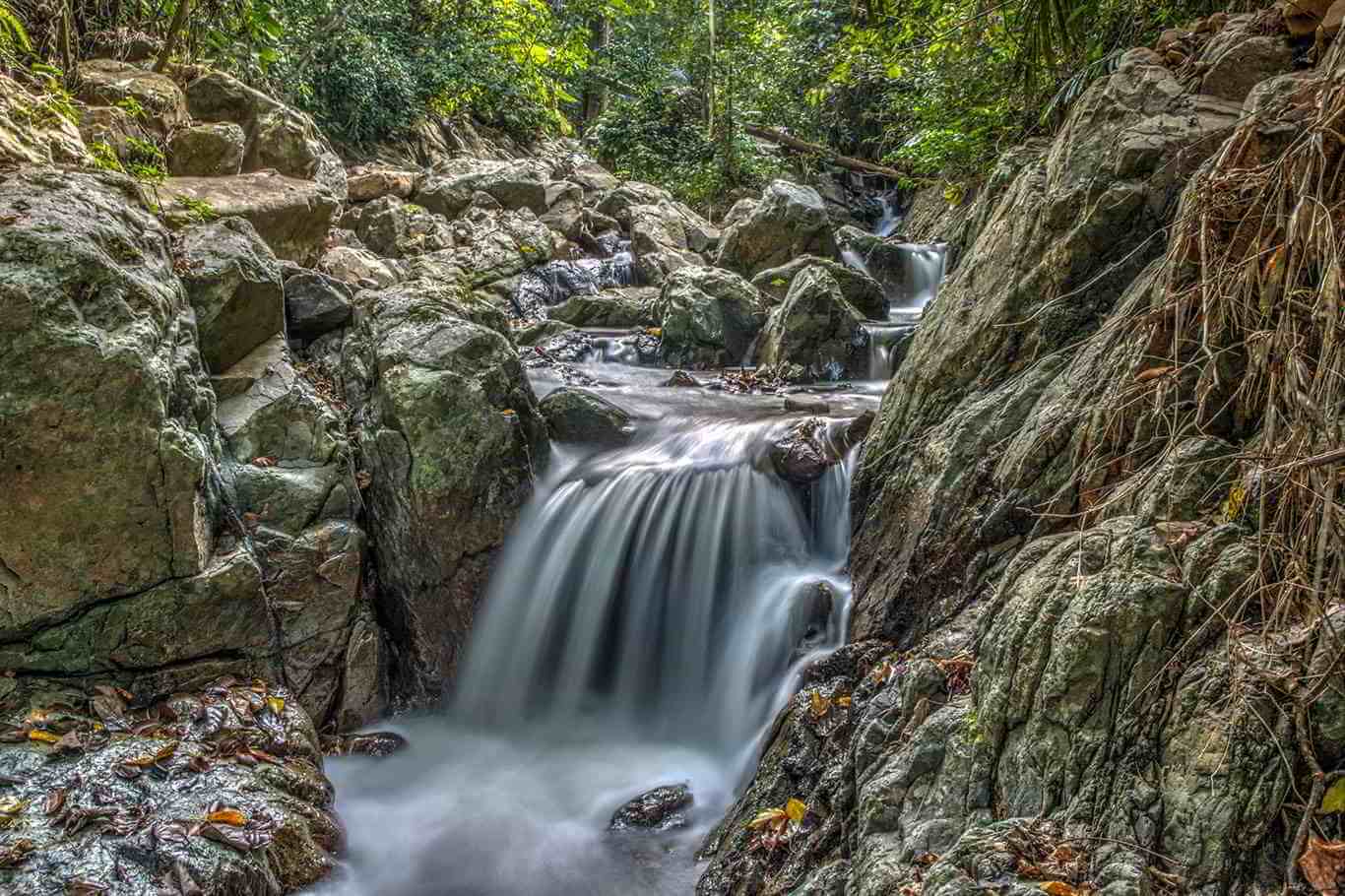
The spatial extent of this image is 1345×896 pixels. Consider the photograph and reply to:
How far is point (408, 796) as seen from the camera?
16.9 feet

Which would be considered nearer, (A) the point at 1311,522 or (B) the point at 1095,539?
(A) the point at 1311,522

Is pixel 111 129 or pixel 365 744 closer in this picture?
pixel 365 744

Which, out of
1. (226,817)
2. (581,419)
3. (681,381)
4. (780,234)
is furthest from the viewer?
(780,234)

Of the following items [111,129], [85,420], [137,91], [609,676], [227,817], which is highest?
[137,91]

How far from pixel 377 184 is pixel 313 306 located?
8.93 metres

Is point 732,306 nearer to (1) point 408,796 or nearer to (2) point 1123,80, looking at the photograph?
(2) point 1123,80

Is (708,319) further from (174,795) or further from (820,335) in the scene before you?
(174,795)

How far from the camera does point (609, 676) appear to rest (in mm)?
6289

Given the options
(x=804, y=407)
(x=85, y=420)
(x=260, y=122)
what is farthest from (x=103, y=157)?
(x=804, y=407)

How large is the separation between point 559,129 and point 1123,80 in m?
19.7

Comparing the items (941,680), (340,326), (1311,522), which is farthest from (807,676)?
(340,326)

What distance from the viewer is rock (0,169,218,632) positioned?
4309mm

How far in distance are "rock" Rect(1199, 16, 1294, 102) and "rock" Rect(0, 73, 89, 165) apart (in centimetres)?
714

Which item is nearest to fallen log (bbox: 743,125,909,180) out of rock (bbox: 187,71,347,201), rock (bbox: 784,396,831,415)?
rock (bbox: 784,396,831,415)
